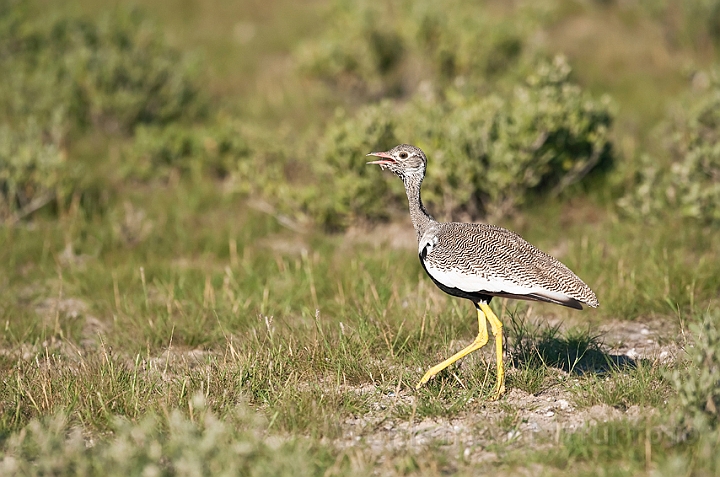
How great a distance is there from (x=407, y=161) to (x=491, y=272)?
97cm

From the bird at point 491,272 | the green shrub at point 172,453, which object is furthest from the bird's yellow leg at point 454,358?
the green shrub at point 172,453

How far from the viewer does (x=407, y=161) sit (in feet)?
16.3

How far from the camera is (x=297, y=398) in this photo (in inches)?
172

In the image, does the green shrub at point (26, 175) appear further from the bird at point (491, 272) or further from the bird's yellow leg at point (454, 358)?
the bird's yellow leg at point (454, 358)

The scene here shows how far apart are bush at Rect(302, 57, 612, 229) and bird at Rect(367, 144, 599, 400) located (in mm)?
2694

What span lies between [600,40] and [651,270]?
7446 millimetres

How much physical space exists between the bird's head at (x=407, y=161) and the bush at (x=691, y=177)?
311 centimetres

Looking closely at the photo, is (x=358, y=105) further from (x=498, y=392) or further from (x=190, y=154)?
(x=498, y=392)

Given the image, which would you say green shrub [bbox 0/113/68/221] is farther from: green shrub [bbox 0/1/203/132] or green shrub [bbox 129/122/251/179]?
green shrub [bbox 0/1/203/132]

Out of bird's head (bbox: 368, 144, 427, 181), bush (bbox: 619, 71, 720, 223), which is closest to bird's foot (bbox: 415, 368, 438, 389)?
bird's head (bbox: 368, 144, 427, 181)

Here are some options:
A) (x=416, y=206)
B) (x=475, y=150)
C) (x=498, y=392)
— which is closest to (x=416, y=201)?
(x=416, y=206)

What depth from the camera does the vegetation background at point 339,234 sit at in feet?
13.0

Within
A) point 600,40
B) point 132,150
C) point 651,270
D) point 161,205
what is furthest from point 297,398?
point 600,40

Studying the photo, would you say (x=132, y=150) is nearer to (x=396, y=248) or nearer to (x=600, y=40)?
(x=396, y=248)
